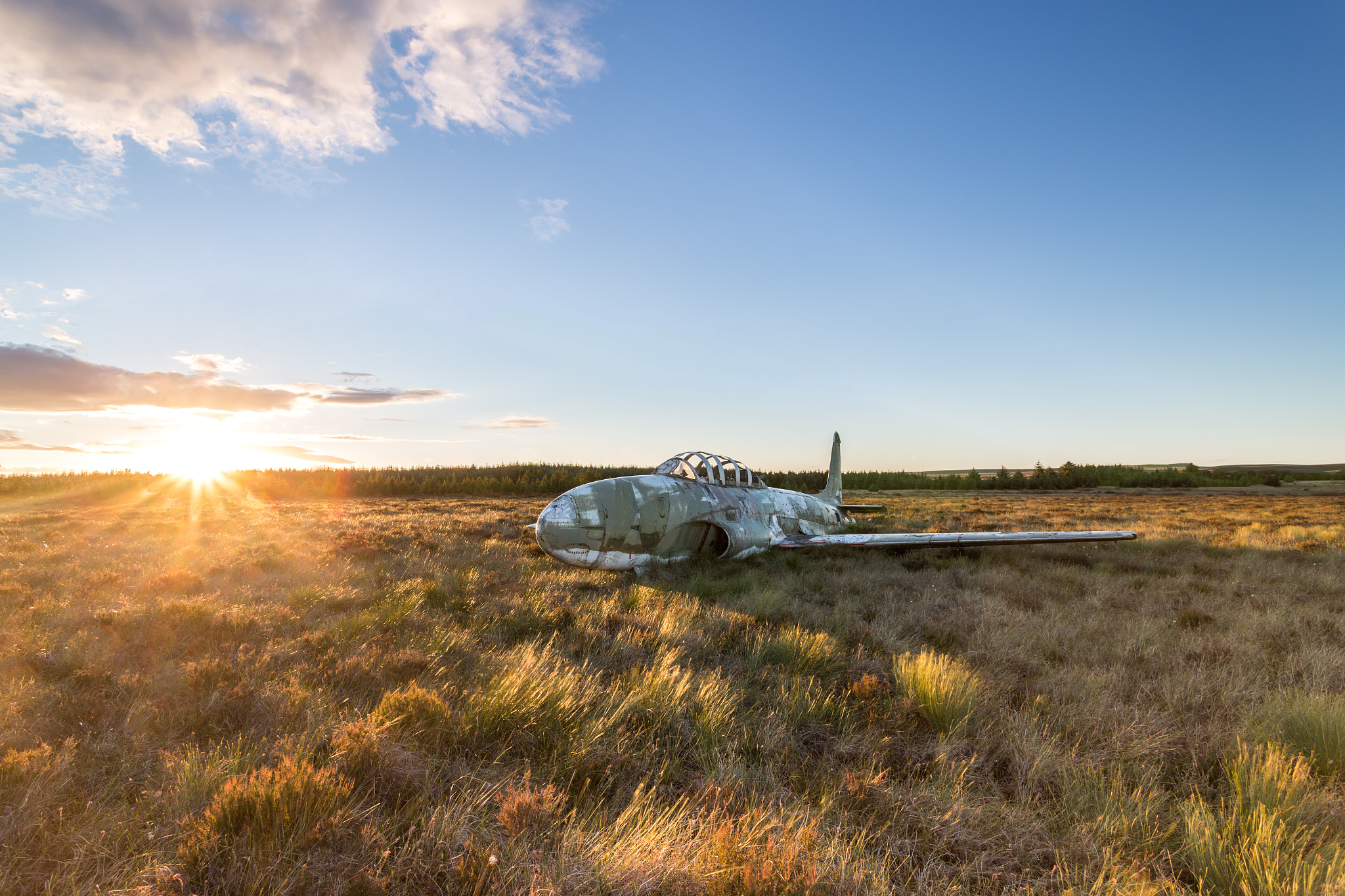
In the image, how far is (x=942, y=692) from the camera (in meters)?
4.27

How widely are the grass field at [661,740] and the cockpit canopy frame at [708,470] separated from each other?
2922mm

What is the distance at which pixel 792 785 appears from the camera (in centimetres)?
332

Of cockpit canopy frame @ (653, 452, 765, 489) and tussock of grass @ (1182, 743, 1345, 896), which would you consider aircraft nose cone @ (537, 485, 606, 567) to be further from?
tussock of grass @ (1182, 743, 1345, 896)

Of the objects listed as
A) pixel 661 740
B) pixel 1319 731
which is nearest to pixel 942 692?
pixel 661 740

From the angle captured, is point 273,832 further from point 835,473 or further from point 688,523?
point 835,473

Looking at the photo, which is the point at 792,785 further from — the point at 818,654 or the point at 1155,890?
the point at 818,654

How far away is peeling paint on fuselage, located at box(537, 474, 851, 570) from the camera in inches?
344

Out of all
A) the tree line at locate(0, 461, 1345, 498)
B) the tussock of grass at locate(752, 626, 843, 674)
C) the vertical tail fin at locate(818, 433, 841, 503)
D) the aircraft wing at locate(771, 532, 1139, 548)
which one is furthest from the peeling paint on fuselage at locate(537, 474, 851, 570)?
the tree line at locate(0, 461, 1345, 498)

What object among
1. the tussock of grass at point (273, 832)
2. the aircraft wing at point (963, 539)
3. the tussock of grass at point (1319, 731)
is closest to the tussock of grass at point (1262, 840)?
the tussock of grass at point (1319, 731)

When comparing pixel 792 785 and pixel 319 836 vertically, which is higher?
pixel 319 836

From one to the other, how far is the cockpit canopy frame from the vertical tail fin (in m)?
8.58

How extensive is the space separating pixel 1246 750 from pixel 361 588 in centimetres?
1030

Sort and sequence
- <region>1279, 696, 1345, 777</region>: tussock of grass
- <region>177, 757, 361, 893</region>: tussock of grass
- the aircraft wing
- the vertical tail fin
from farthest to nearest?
the vertical tail fin
the aircraft wing
<region>1279, 696, 1345, 777</region>: tussock of grass
<region>177, 757, 361, 893</region>: tussock of grass

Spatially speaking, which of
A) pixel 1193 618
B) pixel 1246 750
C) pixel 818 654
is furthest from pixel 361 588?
pixel 1193 618
